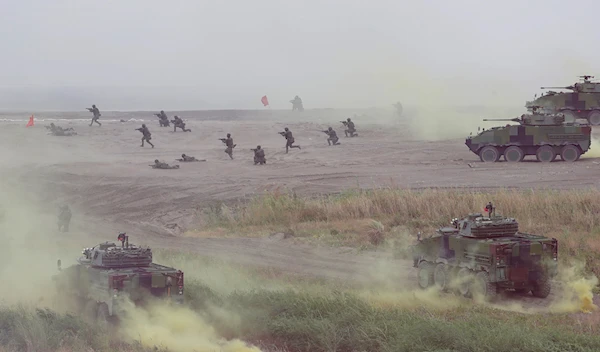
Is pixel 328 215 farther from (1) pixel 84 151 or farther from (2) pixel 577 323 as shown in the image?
(1) pixel 84 151

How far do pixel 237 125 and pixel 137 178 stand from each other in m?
27.9

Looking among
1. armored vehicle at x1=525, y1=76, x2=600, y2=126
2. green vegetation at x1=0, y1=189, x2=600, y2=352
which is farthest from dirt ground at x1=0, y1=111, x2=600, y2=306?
armored vehicle at x1=525, y1=76, x2=600, y2=126

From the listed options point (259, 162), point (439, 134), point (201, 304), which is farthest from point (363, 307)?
point (439, 134)

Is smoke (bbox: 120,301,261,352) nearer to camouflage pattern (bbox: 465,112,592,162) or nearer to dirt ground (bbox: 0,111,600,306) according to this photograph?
dirt ground (bbox: 0,111,600,306)

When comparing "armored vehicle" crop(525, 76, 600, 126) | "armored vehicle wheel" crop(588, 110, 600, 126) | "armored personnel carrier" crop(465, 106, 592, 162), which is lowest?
Result: "armored personnel carrier" crop(465, 106, 592, 162)

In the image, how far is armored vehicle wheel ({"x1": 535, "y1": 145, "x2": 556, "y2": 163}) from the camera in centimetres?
4100

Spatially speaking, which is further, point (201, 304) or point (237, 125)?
point (237, 125)

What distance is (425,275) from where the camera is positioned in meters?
21.5

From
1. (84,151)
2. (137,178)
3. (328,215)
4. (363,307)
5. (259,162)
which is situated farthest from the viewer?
(84,151)

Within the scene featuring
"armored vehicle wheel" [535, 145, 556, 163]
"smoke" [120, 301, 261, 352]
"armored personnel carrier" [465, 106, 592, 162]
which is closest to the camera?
"smoke" [120, 301, 261, 352]

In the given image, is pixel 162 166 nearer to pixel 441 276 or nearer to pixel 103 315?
pixel 441 276

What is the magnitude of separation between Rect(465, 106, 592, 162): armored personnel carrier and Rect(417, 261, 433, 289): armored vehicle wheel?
2055 cm

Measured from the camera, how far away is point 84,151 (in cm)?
5156

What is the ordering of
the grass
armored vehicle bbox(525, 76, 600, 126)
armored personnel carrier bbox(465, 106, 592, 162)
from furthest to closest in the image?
1. armored vehicle bbox(525, 76, 600, 126)
2. armored personnel carrier bbox(465, 106, 592, 162)
3. the grass
